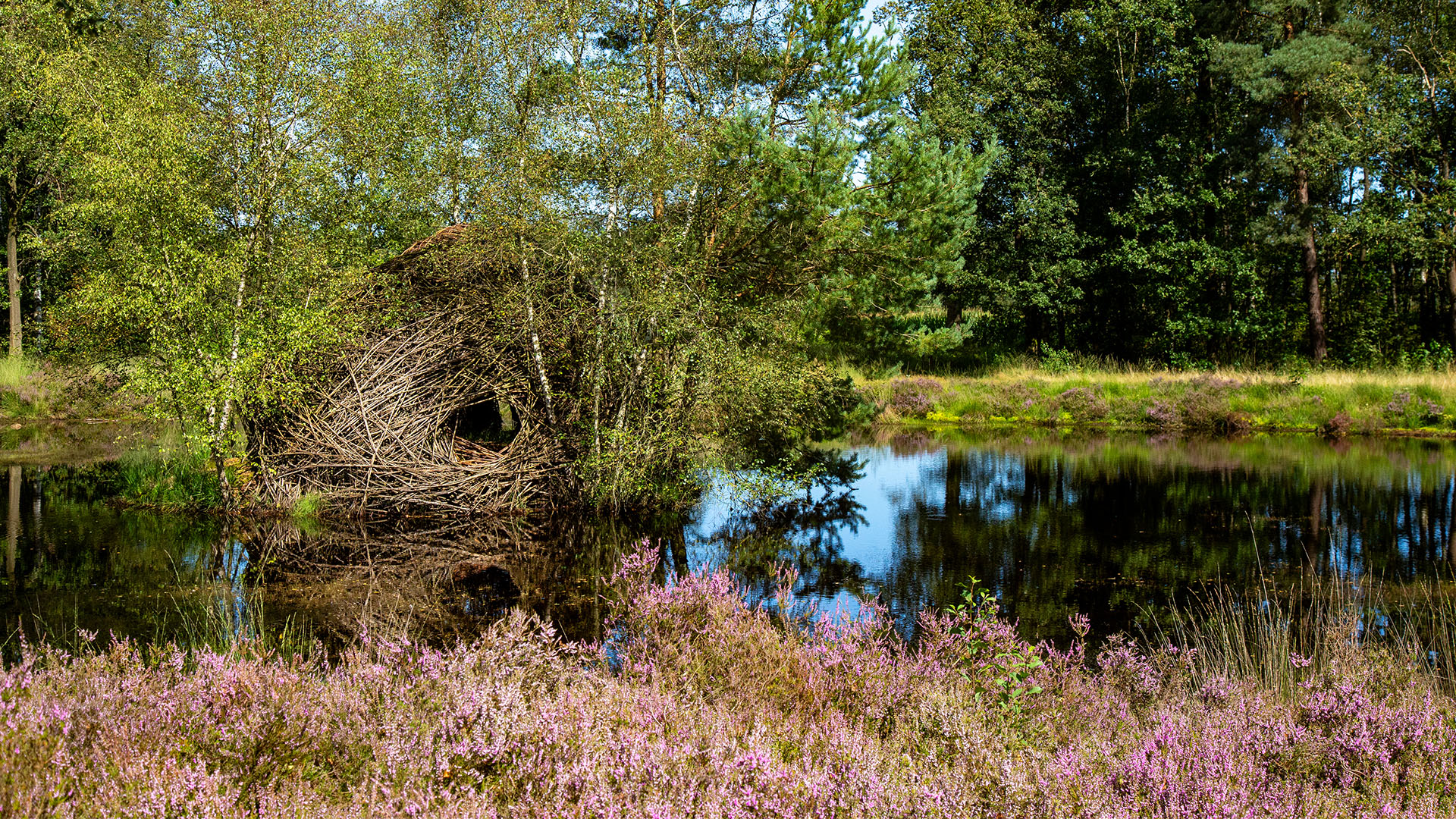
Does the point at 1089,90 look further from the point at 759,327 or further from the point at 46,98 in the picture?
the point at 46,98

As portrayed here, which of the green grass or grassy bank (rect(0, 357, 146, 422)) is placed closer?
the green grass

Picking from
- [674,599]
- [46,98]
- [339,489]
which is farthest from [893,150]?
[46,98]

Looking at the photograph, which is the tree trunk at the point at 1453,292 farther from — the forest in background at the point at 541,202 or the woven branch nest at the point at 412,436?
the woven branch nest at the point at 412,436

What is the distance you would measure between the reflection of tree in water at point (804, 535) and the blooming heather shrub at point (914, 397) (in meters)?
12.5

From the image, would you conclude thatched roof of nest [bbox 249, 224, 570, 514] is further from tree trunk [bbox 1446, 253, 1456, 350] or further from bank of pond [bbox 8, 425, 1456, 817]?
tree trunk [bbox 1446, 253, 1456, 350]

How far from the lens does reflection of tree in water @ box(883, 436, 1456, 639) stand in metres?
10.2

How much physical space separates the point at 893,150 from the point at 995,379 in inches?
700

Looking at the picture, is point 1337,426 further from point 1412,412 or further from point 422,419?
point 422,419

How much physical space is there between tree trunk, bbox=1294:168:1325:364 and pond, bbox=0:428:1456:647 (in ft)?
47.5

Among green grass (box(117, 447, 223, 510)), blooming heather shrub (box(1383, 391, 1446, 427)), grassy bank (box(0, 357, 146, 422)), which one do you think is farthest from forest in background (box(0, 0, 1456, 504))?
blooming heather shrub (box(1383, 391, 1446, 427))

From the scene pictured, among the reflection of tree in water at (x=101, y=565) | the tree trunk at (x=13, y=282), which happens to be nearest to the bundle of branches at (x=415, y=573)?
the reflection of tree in water at (x=101, y=565)

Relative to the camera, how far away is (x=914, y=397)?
30.7m

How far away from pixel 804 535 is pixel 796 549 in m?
1.03

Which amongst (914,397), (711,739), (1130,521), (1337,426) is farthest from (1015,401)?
(711,739)
